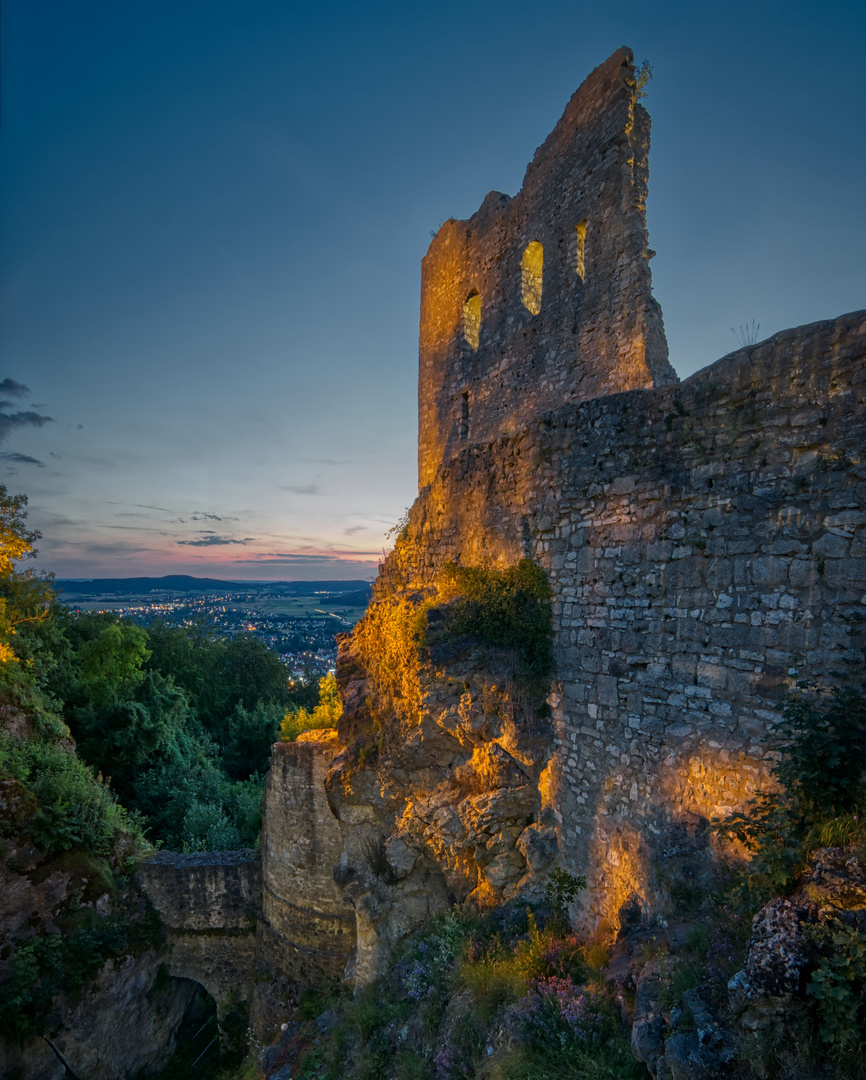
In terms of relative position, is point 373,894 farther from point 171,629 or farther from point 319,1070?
point 171,629

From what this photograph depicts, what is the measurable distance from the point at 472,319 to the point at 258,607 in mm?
96141

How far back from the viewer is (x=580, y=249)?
9.95 meters

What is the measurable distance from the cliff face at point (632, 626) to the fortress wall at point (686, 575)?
19mm

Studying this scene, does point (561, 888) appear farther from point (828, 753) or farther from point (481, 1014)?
point (828, 753)

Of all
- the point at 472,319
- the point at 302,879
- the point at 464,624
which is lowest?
the point at 302,879

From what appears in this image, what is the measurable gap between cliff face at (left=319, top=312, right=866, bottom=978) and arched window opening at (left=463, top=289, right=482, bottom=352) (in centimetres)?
599

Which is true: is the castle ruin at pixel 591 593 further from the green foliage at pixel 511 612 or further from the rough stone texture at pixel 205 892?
the rough stone texture at pixel 205 892

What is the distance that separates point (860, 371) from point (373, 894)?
10153mm

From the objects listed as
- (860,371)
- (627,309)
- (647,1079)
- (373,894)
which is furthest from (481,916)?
(627,309)

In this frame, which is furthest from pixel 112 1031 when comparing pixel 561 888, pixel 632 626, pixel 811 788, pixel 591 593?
pixel 811 788

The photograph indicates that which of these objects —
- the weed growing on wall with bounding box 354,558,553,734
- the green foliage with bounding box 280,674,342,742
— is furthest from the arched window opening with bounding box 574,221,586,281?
the green foliage with bounding box 280,674,342,742

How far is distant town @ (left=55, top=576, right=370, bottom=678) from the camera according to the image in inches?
1792

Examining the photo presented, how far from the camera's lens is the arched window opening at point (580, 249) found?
386 inches

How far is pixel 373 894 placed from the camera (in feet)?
30.2
